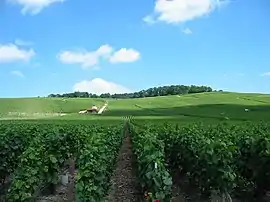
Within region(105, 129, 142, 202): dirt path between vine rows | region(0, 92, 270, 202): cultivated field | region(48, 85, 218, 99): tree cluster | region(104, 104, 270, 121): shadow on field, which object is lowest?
region(105, 129, 142, 202): dirt path between vine rows

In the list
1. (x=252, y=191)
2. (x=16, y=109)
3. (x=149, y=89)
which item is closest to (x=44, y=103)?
(x=16, y=109)

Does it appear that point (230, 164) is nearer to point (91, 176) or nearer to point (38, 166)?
point (91, 176)

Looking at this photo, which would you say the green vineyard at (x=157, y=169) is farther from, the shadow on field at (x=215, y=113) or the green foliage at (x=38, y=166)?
the shadow on field at (x=215, y=113)

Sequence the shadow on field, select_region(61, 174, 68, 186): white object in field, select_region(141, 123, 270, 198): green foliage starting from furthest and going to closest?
the shadow on field → select_region(61, 174, 68, 186): white object in field → select_region(141, 123, 270, 198): green foliage

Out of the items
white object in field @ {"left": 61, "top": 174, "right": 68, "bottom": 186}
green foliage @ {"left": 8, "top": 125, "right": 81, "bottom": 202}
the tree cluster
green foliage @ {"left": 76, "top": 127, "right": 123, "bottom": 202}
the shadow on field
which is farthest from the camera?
the tree cluster

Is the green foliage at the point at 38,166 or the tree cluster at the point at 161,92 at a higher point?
the tree cluster at the point at 161,92

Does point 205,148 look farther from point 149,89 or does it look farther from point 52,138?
point 149,89

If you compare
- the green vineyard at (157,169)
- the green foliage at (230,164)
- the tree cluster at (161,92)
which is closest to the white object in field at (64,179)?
the green vineyard at (157,169)

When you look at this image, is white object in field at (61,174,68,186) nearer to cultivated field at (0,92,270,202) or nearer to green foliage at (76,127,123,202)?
cultivated field at (0,92,270,202)

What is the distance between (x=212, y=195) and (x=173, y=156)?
4.79m

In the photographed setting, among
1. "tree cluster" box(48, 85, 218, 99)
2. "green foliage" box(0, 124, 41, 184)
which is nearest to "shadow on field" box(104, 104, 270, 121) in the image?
"green foliage" box(0, 124, 41, 184)

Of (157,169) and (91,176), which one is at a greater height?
(157,169)

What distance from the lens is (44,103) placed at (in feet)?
309

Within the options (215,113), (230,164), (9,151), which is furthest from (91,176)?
(215,113)
